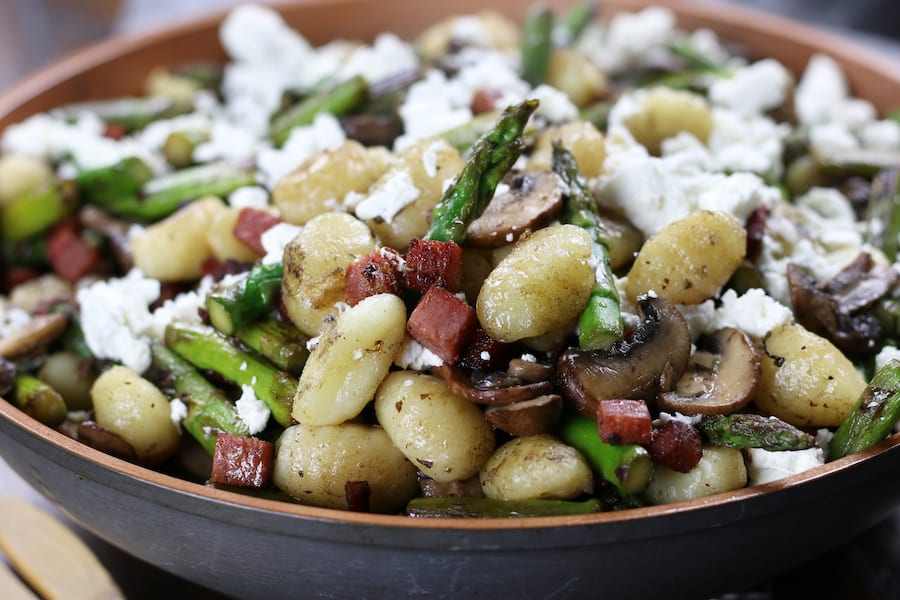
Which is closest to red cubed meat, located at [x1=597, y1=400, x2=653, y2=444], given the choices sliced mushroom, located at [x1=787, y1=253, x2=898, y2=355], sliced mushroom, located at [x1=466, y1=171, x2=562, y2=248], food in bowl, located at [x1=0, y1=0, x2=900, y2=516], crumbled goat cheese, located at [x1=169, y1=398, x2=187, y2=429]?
food in bowl, located at [x1=0, y1=0, x2=900, y2=516]

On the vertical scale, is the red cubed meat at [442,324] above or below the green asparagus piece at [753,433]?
above

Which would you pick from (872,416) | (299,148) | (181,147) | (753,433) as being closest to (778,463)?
(753,433)

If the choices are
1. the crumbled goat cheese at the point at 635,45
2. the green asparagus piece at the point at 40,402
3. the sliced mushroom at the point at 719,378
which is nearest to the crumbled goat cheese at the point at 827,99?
the crumbled goat cheese at the point at 635,45

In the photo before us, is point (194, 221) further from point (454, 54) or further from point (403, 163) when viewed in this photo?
point (454, 54)

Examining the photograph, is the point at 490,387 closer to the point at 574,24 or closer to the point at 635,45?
the point at 635,45

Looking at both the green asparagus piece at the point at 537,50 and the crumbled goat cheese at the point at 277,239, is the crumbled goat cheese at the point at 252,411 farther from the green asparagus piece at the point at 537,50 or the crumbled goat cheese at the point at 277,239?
the green asparagus piece at the point at 537,50

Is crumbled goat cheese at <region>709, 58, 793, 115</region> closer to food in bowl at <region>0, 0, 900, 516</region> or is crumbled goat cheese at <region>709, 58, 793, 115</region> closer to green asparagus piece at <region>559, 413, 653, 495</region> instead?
food in bowl at <region>0, 0, 900, 516</region>
